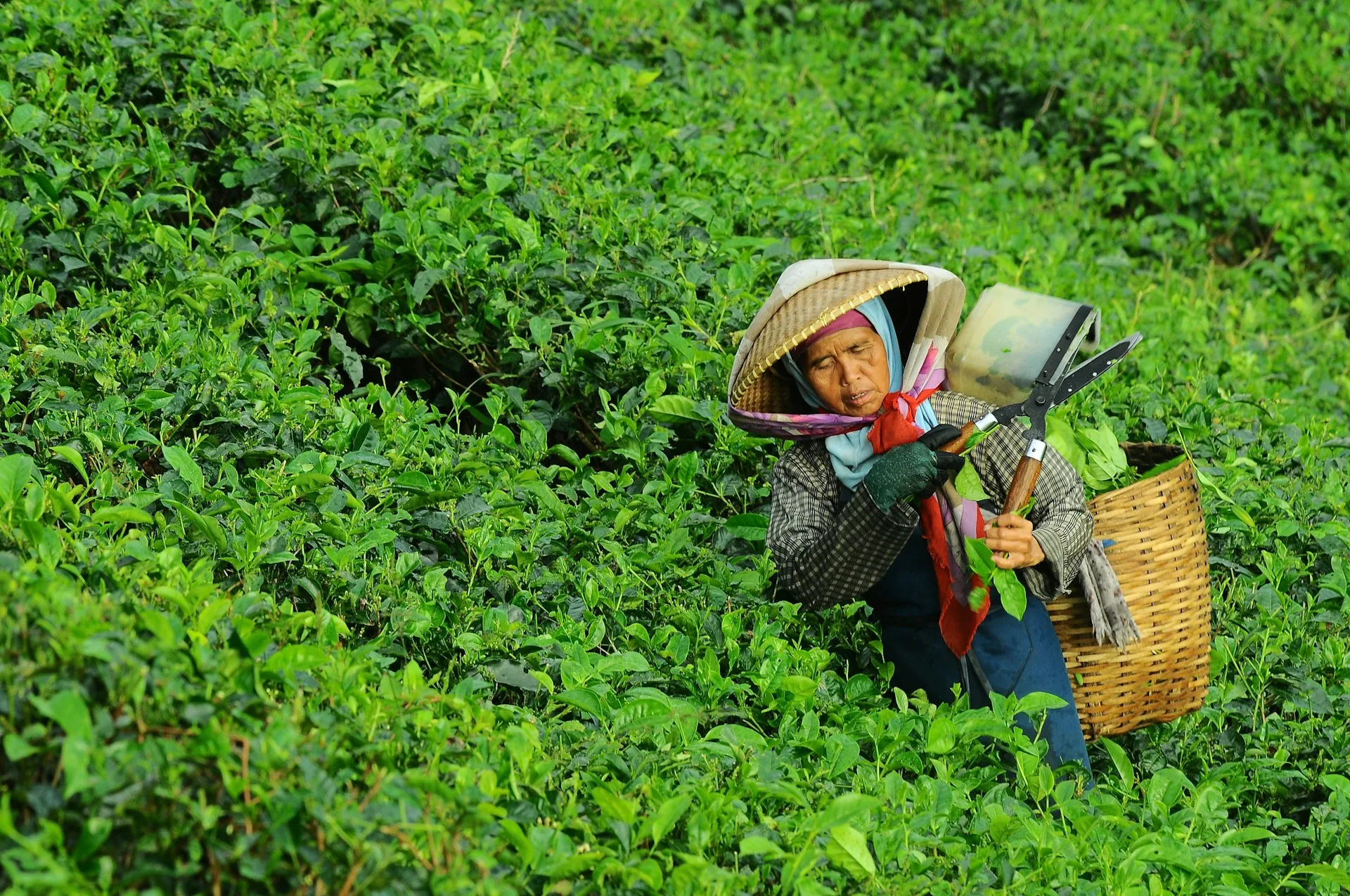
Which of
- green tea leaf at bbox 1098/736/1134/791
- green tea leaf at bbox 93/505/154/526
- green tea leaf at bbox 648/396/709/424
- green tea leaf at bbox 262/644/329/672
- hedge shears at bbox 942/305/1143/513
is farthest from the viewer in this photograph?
green tea leaf at bbox 648/396/709/424

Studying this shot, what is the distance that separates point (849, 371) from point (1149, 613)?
2.81ft

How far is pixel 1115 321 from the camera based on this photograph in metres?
4.73

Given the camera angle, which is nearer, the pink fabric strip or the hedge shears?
the hedge shears

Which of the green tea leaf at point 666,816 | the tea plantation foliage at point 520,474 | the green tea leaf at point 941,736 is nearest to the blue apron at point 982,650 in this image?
the tea plantation foliage at point 520,474

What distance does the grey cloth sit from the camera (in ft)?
9.43

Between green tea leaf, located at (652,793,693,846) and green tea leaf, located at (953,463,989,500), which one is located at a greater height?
green tea leaf, located at (953,463,989,500)

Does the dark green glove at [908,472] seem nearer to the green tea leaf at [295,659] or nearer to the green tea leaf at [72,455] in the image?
the green tea leaf at [295,659]

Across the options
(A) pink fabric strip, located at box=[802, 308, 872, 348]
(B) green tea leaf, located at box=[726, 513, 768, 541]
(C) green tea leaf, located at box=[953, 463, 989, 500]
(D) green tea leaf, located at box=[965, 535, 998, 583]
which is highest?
(A) pink fabric strip, located at box=[802, 308, 872, 348]

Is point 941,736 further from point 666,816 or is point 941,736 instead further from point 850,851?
point 666,816

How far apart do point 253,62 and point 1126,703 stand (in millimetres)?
3197

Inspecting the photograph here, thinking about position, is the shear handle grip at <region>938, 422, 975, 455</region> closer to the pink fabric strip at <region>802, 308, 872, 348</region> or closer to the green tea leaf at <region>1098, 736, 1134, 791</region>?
the pink fabric strip at <region>802, 308, 872, 348</region>

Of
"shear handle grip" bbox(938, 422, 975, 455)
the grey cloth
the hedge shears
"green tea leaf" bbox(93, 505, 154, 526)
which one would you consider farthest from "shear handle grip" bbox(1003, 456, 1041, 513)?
"green tea leaf" bbox(93, 505, 154, 526)

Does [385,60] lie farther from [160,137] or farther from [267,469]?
[267,469]

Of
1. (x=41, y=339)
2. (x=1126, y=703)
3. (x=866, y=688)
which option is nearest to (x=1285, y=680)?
(x=1126, y=703)
